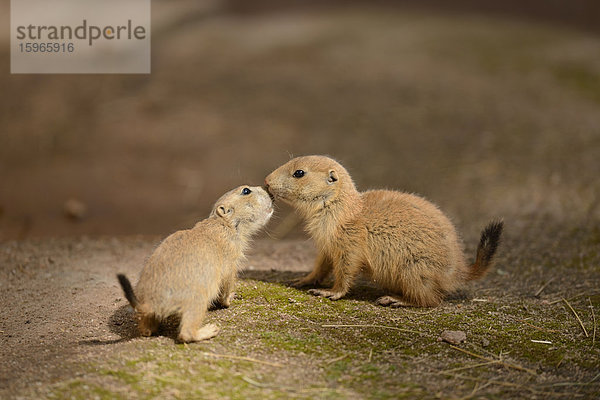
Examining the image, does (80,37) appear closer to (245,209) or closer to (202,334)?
(245,209)

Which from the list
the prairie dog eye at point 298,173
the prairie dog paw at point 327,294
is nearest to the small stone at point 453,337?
the prairie dog paw at point 327,294

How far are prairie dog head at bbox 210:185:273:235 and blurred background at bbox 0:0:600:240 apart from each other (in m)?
2.95

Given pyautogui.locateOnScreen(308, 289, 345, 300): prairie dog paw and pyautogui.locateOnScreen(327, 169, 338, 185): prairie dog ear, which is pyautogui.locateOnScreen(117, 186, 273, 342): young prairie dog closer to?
pyautogui.locateOnScreen(308, 289, 345, 300): prairie dog paw

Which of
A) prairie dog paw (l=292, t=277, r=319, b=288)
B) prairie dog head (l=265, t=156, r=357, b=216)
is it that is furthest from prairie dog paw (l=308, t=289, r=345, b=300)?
prairie dog head (l=265, t=156, r=357, b=216)

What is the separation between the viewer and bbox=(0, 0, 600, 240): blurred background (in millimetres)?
7949

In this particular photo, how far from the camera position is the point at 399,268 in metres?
4.63

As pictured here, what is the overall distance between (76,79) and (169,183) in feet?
16.7

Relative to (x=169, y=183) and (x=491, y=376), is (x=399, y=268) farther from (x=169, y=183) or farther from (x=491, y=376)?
(x=169, y=183)

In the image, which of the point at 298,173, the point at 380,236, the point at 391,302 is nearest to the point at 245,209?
the point at 298,173

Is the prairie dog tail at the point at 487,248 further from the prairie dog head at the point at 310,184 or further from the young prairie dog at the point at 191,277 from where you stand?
the young prairie dog at the point at 191,277

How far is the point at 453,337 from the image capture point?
13.0 ft

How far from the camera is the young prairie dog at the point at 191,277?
3740mm

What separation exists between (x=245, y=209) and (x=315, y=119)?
6576 mm

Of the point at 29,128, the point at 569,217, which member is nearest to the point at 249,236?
the point at 569,217
